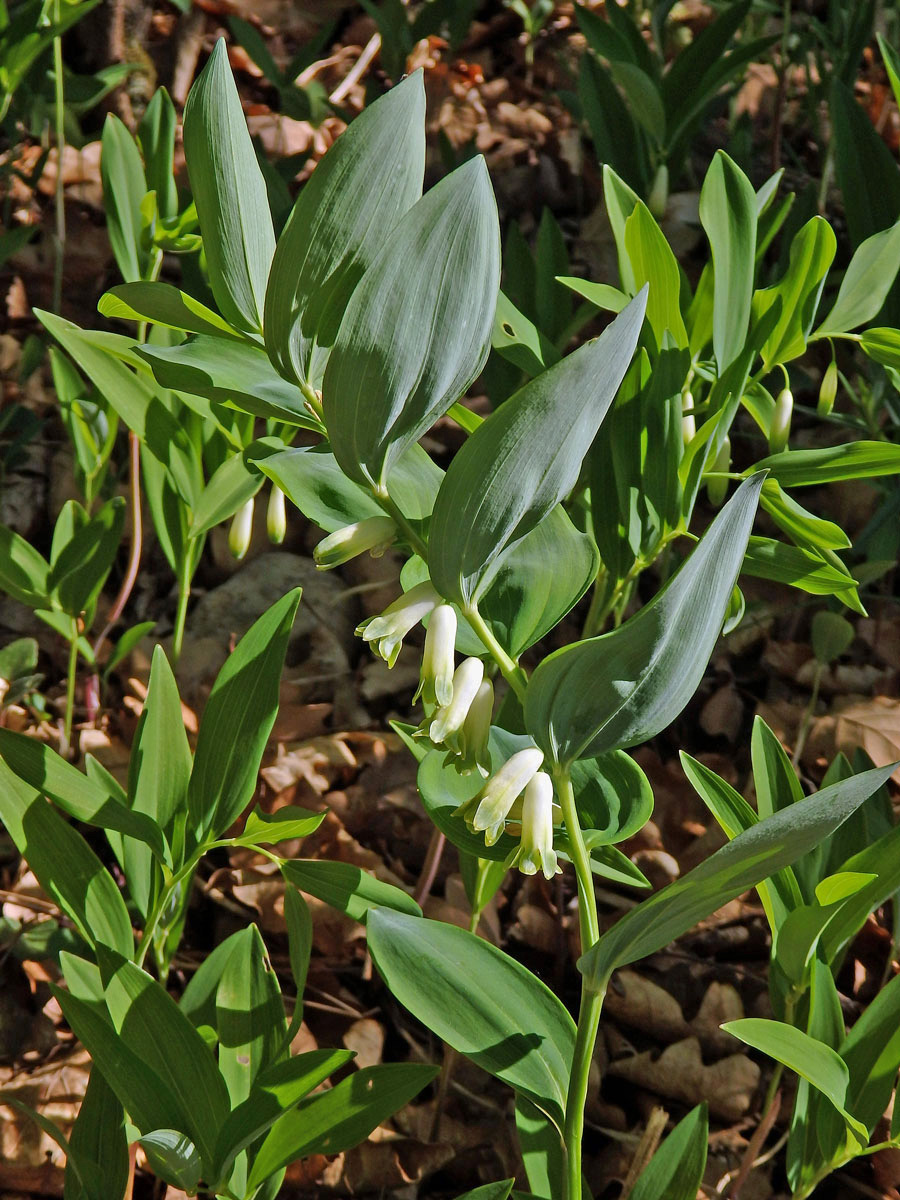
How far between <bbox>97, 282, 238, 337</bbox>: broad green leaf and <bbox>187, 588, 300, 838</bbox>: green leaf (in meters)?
0.28

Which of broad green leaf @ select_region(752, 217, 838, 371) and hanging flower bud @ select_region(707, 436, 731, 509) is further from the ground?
broad green leaf @ select_region(752, 217, 838, 371)

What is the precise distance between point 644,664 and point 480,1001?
31 cm

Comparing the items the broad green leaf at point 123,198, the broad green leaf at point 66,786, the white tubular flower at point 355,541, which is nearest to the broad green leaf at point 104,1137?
the broad green leaf at point 66,786

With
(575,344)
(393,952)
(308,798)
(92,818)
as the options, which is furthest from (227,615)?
(393,952)

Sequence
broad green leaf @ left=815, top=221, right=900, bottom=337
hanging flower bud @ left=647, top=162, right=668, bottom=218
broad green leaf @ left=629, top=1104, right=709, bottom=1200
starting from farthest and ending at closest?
hanging flower bud @ left=647, top=162, right=668, bottom=218
broad green leaf @ left=815, top=221, right=900, bottom=337
broad green leaf @ left=629, top=1104, right=709, bottom=1200

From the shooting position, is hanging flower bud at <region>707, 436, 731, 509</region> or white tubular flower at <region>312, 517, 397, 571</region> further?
hanging flower bud at <region>707, 436, 731, 509</region>

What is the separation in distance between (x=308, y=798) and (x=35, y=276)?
1.39m

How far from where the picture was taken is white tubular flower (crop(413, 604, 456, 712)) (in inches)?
21.4

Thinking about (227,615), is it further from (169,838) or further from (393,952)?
(393,952)

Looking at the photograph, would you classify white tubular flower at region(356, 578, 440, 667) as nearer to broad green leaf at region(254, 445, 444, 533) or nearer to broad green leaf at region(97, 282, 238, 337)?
broad green leaf at region(254, 445, 444, 533)

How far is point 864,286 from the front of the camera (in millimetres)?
903

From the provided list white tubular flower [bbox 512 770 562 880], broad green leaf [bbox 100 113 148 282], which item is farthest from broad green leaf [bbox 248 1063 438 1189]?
broad green leaf [bbox 100 113 148 282]

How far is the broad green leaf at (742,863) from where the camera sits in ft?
1.63

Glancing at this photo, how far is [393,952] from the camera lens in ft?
2.21
